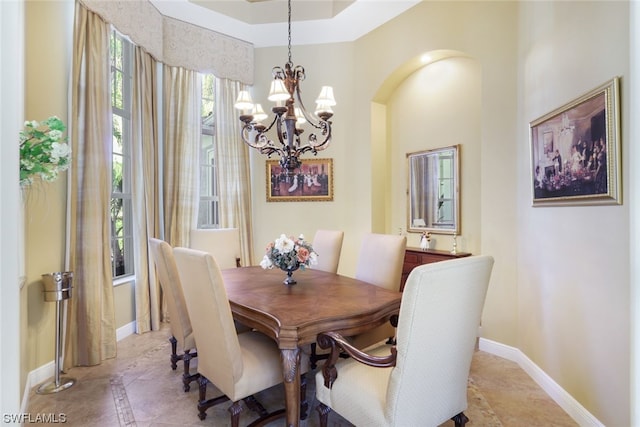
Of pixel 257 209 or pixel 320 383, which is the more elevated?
pixel 257 209

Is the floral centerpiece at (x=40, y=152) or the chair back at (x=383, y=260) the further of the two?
the chair back at (x=383, y=260)

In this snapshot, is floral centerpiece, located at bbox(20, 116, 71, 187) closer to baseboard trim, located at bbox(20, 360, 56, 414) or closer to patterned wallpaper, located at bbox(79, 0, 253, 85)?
baseboard trim, located at bbox(20, 360, 56, 414)

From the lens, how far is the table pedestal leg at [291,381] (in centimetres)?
175

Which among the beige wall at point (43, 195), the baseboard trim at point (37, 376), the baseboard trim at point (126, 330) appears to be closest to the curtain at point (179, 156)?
the baseboard trim at point (126, 330)

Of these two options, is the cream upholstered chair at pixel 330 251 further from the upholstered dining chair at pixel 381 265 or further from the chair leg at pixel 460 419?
the chair leg at pixel 460 419

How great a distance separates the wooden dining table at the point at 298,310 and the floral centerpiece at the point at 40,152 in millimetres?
1376

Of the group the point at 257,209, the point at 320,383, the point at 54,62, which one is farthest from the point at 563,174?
the point at 54,62

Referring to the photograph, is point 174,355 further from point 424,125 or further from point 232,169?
point 424,125

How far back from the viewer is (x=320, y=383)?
5.83 feet

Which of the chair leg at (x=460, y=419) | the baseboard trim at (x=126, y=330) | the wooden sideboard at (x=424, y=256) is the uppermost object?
the wooden sideboard at (x=424, y=256)

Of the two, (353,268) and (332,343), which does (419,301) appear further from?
(353,268)

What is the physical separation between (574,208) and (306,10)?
4.20m

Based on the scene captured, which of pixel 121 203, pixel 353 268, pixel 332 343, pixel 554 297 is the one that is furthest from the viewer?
pixel 353 268

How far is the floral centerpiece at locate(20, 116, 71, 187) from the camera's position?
6.78 feet
